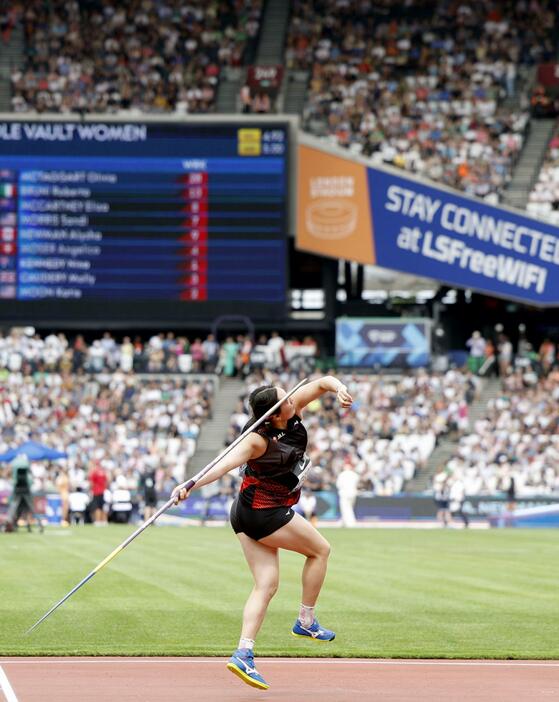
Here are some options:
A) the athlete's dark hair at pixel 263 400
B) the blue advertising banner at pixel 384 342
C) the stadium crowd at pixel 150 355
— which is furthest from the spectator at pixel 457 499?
the athlete's dark hair at pixel 263 400

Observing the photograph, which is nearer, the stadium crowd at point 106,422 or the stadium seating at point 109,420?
the stadium crowd at point 106,422

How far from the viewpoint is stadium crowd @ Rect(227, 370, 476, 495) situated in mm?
43125

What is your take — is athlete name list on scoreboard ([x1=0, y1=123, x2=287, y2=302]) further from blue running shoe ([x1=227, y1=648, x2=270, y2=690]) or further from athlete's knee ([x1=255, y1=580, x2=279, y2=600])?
blue running shoe ([x1=227, y1=648, x2=270, y2=690])

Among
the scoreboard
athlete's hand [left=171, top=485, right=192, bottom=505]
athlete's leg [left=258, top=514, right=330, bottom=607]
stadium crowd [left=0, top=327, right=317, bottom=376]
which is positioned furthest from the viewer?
stadium crowd [left=0, top=327, right=317, bottom=376]

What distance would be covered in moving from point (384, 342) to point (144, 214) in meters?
8.25

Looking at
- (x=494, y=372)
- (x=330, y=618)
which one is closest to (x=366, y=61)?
(x=494, y=372)

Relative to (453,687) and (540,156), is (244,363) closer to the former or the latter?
(540,156)

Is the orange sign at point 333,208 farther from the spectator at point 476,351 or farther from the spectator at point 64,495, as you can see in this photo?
the spectator at point 64,495

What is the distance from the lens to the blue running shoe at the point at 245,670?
10.6 m

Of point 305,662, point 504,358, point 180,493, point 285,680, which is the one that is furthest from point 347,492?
point 180,493

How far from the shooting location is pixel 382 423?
45.3 meters

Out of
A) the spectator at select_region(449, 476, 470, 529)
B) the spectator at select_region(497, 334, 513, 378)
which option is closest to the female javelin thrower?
the spectator at select_region(449, 476, 470, 529)

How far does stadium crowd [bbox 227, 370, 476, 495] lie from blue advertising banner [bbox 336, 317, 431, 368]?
2.10 feet

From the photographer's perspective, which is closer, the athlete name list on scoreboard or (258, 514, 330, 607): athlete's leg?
(258, 514, 330, 607): athlete's leg
